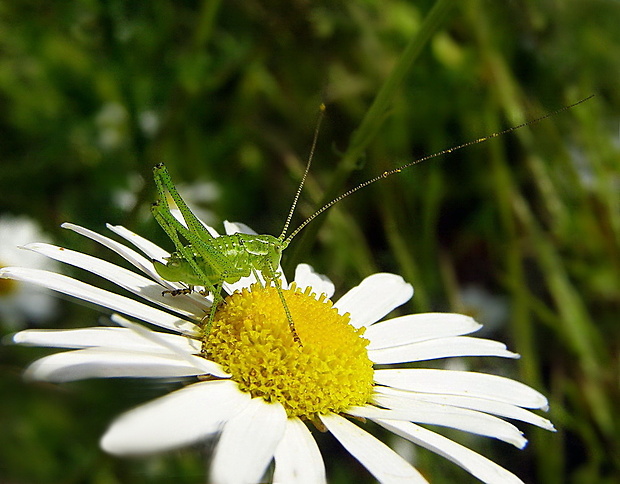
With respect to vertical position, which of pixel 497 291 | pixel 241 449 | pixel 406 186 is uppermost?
pixel 406 186

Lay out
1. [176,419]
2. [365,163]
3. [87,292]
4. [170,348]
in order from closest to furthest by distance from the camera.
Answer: [176,419] < [170,348] < [87,292] < [365,163]

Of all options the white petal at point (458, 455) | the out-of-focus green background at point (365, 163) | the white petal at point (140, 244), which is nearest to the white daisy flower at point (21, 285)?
the out-of-focus green background at point (365, 163)

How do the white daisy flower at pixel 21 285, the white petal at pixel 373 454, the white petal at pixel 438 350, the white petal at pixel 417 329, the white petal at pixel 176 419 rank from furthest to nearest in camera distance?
the white daisy flower at pixel 21 285 → the white petal at pixel 417 329 → the white petal at pixel 438 350 → the white petal at pixel 373 454 → the white petal at pixel 176 419

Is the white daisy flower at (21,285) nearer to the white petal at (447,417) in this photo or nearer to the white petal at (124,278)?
the white petal at (124,278)

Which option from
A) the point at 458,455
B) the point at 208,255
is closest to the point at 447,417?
the point at 458,455

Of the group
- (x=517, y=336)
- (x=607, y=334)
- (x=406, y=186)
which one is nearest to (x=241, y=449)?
(x=517, y=336)

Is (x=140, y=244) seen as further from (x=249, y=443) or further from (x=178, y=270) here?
(x=249, y=443)

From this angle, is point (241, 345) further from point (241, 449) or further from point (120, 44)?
point (120, 44)
